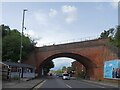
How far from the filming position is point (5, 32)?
284 feet

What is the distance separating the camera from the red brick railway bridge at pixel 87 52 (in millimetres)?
71750

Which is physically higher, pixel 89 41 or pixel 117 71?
pixel 89 41

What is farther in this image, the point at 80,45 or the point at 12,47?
the point at 12,47

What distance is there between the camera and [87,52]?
75.5 meters

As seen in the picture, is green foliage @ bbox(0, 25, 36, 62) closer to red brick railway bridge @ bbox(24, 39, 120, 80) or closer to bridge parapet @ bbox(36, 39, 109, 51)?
red brick railway bridge @ bbox(24, 39, 120, 80)

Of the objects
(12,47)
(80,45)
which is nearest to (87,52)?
(80,45)

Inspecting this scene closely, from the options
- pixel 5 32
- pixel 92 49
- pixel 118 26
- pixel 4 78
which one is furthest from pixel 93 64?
pixel 4 78

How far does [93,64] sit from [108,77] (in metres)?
15.0

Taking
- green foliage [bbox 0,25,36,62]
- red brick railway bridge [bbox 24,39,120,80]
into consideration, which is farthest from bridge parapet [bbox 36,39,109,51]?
green foliage [bbox 0,25,36,62]

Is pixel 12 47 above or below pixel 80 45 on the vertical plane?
below

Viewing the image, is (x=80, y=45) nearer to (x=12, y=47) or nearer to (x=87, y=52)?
(x=87, y=52)

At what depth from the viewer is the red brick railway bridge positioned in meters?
71.8

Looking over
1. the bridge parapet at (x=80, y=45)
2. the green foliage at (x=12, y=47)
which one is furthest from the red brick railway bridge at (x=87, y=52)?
the green foliage at (x=12, y=47)

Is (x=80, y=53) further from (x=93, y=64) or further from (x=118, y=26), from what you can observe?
(x=118, y=26)
